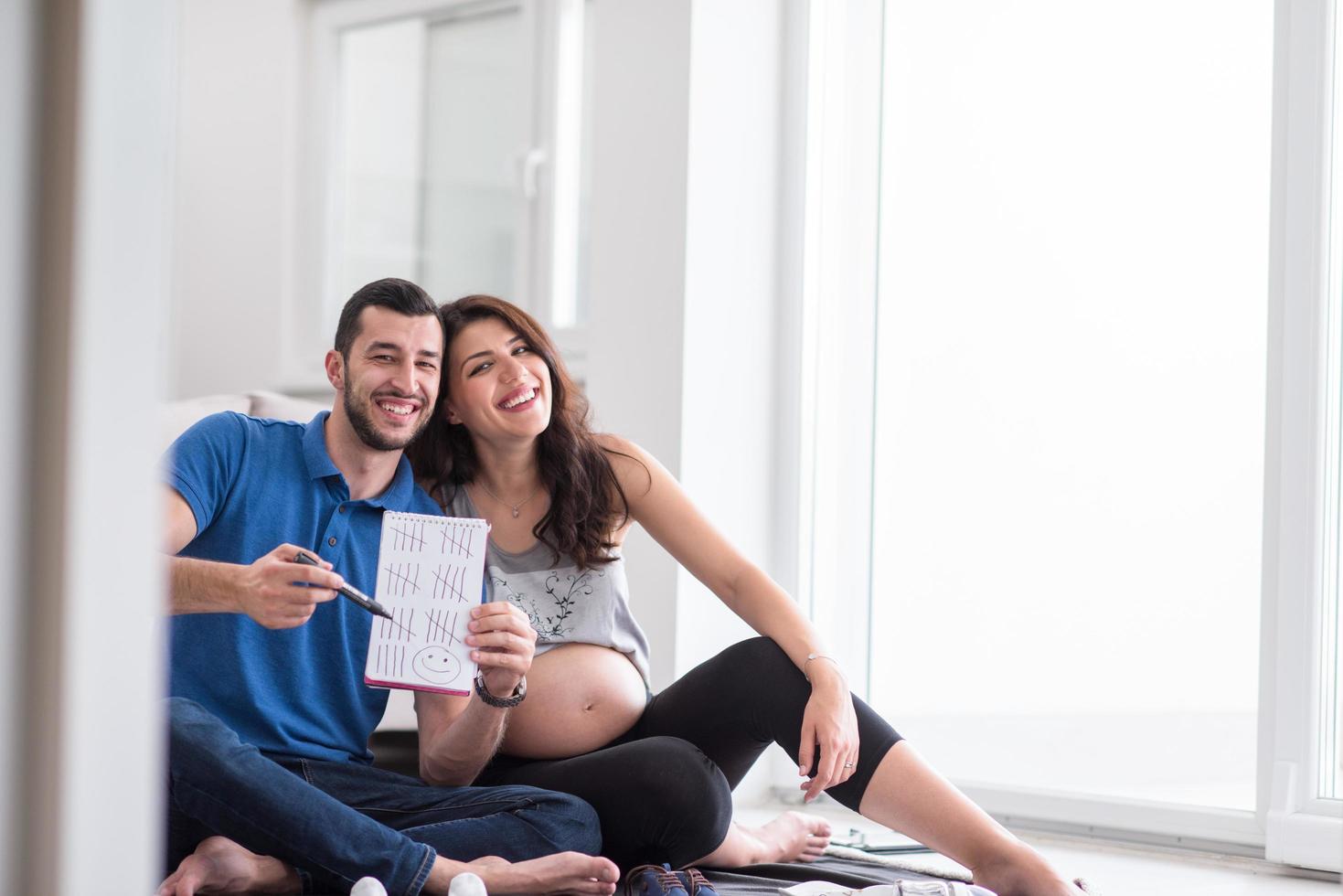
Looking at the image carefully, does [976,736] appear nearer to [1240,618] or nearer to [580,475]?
[1240,618]

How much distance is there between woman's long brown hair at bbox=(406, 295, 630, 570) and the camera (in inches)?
73.8

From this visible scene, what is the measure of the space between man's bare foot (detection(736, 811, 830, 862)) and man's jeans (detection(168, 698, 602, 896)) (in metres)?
0.40

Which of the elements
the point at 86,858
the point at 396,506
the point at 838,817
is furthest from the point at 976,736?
the point at 86,858

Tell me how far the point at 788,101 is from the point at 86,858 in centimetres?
259

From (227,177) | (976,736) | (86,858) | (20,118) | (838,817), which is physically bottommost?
(838,817)

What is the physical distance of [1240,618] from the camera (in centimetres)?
229

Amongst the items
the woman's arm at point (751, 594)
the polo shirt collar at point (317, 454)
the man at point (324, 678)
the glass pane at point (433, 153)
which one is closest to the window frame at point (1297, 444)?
the woman's arm at point (751, 594)

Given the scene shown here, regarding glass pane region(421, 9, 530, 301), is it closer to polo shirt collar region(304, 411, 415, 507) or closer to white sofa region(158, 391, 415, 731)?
white sofa region(158, 391, 415, 731)

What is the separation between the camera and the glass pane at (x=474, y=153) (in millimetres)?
3418

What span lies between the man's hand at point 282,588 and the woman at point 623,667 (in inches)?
17.5

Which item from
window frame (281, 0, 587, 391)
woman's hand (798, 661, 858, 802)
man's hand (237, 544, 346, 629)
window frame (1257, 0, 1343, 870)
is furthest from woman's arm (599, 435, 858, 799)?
window frame (281, 0, 587, 391)

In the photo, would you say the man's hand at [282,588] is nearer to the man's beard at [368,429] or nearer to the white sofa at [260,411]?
the man's beard at [368,429]

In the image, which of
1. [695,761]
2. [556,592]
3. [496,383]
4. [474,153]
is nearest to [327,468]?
[496,383]

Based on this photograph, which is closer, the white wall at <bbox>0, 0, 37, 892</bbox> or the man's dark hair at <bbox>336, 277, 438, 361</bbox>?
the white wall at <bbox>0, 0, 37, 892</bbox>
